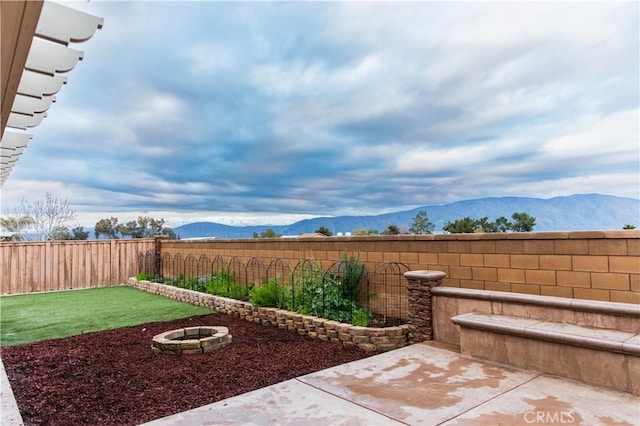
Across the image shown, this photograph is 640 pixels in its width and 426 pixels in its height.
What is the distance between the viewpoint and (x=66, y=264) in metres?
Result: 12.9

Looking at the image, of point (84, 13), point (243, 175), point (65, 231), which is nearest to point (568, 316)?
point (84, 13)

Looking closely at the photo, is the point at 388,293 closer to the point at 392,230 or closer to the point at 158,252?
the point at 392,230

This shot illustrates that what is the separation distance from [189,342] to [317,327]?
197cm

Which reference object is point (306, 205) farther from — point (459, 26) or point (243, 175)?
point (459, 26)

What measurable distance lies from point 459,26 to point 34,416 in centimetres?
858

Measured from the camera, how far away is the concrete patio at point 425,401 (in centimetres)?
293

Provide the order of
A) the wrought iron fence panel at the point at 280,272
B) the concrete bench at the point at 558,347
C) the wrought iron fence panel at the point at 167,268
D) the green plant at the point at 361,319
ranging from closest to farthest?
the concrete bench at the point at 558,347, the green plant at the point at 361,319, the wrought iron fence panel at the point at 280,272, the wrought iron fence panel at the point at 167,268

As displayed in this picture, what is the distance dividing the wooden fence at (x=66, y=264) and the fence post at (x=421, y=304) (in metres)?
12.2

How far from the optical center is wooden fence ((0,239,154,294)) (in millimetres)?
12016

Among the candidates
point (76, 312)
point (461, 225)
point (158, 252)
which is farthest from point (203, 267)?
point (461, 225)

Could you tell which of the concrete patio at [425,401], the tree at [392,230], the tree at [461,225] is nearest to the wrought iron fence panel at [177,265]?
the tree at [392,230]

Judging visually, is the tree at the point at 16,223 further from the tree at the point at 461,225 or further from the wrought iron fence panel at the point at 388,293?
the tree at the point at 461,225

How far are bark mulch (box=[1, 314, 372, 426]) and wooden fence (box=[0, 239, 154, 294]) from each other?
25.7 ft

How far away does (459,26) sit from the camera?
283 inches
